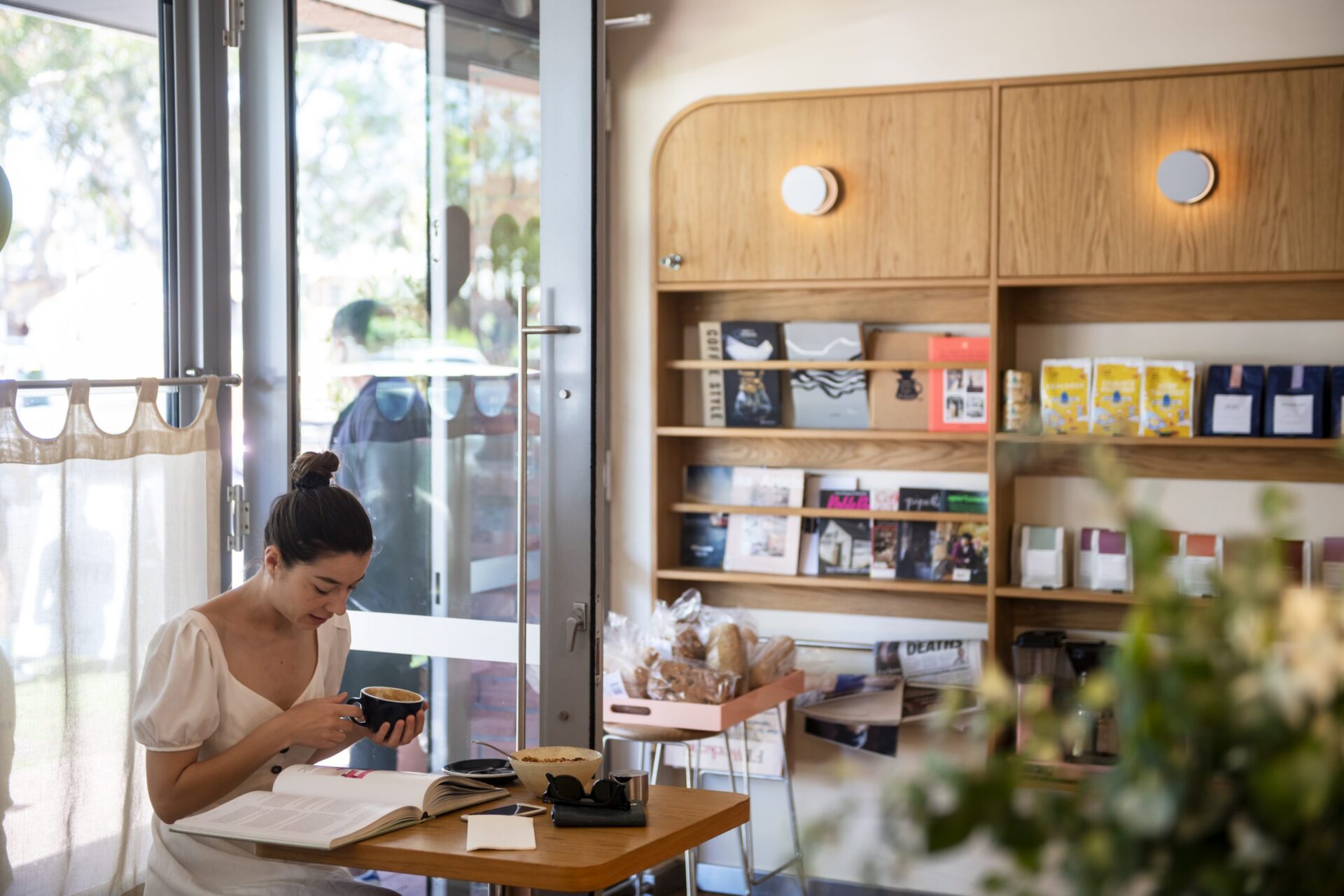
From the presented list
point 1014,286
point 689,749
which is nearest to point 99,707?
point 689,749

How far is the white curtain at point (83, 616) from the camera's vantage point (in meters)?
2.39

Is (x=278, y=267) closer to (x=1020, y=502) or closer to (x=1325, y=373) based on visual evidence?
(x=1020, y=502)

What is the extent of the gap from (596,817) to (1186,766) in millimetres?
1471

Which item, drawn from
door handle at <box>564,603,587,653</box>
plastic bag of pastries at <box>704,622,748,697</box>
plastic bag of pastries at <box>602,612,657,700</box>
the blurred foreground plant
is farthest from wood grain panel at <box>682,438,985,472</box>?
the blurred foreground plant

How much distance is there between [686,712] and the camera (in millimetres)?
3348

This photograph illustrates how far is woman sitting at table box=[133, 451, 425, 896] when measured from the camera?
211 cm

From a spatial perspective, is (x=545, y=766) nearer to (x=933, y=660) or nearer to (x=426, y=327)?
(x=426, y=327)

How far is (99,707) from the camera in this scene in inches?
101

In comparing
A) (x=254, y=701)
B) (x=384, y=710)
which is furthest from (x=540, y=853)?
(x=254, y=701)

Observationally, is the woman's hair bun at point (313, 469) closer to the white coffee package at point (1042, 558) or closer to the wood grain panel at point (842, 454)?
the wood grain panel at point (842, 454)

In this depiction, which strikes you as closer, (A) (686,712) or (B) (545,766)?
(B) (545,766)

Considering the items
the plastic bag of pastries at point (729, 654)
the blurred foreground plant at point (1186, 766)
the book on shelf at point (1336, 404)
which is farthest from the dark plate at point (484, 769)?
the book on shelf at point (1336, 404)

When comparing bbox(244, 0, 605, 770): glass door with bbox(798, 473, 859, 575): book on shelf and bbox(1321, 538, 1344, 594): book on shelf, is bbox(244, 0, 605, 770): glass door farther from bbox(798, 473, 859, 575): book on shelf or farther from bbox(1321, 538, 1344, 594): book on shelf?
bbox(1321, 538, 1344, 594): book on shelf

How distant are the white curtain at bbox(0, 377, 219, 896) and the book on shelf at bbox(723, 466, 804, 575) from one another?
1863 millimetres
